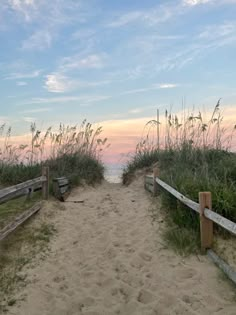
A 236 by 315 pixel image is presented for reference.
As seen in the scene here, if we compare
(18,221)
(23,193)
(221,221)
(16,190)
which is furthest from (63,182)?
(221,221)

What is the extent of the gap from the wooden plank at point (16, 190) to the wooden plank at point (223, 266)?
322cm

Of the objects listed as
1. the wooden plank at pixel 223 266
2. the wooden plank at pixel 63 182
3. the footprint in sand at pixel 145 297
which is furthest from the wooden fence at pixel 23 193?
the wooden plank at pixel 223 266

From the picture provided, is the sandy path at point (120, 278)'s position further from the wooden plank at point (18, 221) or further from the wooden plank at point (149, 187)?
the wooden plank at point (149, 187)

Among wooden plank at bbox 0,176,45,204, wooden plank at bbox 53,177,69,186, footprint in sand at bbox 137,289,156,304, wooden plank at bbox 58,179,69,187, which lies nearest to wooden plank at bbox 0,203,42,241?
wooden plank at bbox 0,176,45,204

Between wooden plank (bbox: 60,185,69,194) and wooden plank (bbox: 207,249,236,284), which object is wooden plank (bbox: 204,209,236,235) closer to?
wooden plank (bbox: 207,249,236,284)

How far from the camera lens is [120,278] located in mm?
5590

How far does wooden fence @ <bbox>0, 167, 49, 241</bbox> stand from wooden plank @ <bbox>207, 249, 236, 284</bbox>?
3025 millimetres

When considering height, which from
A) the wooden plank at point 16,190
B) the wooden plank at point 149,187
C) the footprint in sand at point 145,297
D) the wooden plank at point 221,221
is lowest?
the footprint in sand at point 145,297

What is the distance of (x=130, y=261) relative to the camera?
6172 mm

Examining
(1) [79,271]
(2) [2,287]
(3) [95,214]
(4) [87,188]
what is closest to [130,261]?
(1) [79,271]

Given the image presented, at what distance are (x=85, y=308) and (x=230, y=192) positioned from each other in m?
3.34

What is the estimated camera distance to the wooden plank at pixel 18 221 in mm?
6328

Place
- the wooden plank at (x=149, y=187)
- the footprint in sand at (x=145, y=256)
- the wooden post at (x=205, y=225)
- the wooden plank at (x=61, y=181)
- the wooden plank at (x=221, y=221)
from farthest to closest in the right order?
the wooden plank at (x=149, y=187) < the wooden plank at (x=61, y=181) < the footprint in sand at (x=145, y=256) < the wooden post at (x=205, y=225) < the wooden plank at (x=221, y=221)

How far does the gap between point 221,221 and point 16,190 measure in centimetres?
391
